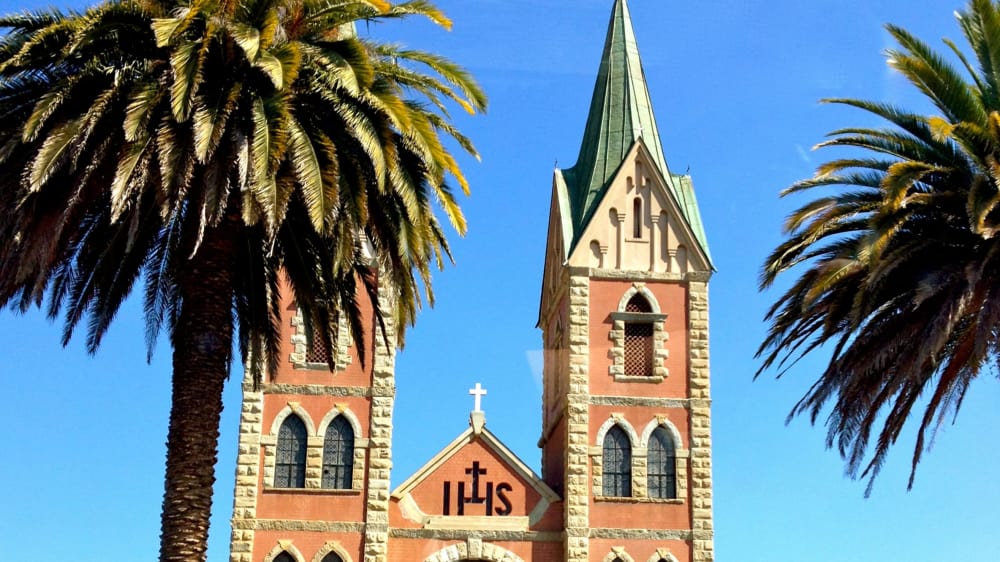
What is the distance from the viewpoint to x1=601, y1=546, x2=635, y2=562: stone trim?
1287 inches

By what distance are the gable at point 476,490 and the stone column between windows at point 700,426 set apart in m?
3.52

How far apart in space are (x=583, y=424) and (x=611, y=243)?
5.07 meters

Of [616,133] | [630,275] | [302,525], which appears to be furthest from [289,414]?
[616,133]

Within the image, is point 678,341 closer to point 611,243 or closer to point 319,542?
point 611,243

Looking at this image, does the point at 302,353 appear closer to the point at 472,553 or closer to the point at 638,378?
the point at 472,553

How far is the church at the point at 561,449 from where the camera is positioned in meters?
32.5

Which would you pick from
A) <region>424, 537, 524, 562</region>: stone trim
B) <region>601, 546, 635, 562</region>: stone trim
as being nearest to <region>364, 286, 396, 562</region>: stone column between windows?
<region>424, 537, 524, 562</region>: stone trim

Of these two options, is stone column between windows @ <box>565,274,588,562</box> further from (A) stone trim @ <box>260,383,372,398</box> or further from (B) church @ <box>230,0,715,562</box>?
(A) stone trim @ <box>260,383,372,398</box>

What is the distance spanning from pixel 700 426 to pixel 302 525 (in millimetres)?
10096

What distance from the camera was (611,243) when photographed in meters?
35.8

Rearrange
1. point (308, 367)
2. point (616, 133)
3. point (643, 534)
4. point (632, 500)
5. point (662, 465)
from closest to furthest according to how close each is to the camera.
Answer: point (643, 534) < point (632, 500) < point (308, 367) < point (662, 465) < point (616, 133)

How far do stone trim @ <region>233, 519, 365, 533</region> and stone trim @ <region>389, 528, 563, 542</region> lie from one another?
1.05m

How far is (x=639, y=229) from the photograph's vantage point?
36.1m

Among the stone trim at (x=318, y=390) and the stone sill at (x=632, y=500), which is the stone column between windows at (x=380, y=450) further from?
the stone sill at (x=632, y=500)
